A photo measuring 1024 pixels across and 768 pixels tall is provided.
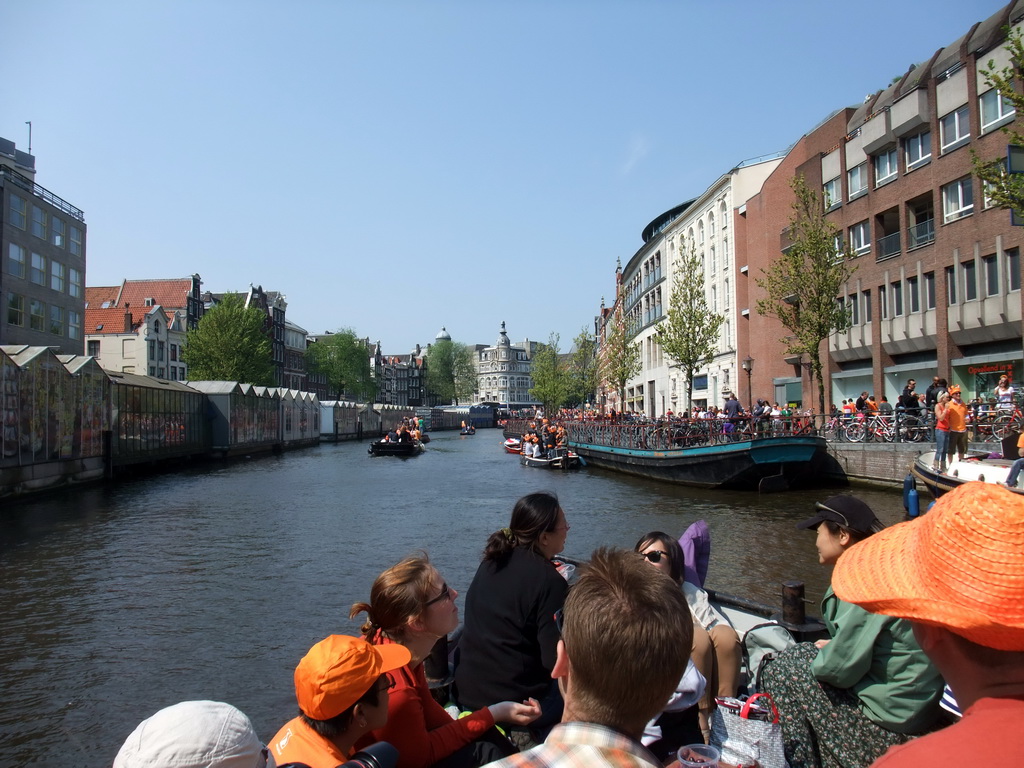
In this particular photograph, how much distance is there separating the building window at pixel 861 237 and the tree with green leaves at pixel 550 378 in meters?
48.7

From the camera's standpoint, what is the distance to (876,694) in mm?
3447

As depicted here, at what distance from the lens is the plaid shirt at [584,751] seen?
1615 mm

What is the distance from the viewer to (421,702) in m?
3.46

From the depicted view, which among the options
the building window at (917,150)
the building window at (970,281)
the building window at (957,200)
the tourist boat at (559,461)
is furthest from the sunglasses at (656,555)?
the tourist boat at (559,461)

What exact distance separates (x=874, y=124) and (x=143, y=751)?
35041 mm

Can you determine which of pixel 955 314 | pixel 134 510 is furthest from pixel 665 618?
pixel 955 314

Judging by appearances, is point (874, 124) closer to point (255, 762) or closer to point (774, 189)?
point (774, 189)

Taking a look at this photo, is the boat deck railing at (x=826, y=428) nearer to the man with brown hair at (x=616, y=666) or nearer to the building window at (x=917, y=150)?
the building window at (x=917, y=150)

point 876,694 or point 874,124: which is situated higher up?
point 874,124

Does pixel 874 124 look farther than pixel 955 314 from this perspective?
Yes

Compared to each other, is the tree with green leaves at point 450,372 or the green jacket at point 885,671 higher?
the tree with green leaves at point 450,372

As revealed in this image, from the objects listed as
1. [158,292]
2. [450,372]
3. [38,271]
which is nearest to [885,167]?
[38,271]

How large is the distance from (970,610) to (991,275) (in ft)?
95.0

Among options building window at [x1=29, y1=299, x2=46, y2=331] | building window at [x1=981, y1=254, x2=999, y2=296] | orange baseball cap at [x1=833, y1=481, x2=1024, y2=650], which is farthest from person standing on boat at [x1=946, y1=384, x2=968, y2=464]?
building window at [x1=29, y1=299, x2=46, y2=331]
